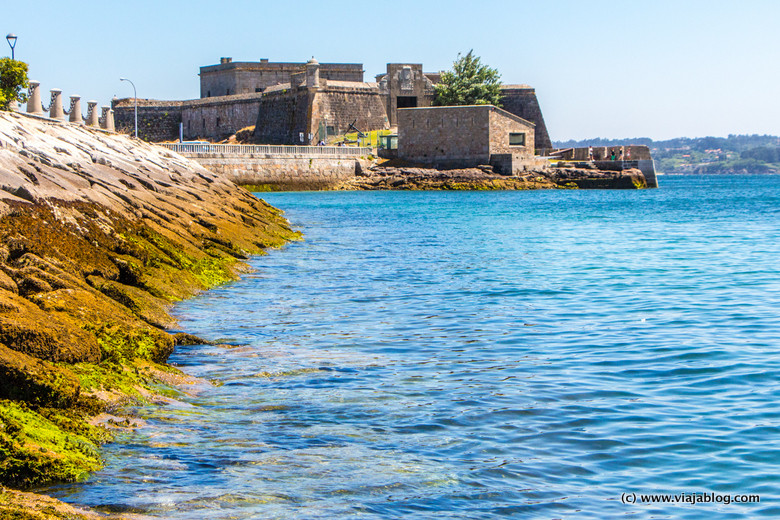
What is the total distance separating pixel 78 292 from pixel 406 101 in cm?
6340

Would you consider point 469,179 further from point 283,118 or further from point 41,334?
point 41,334

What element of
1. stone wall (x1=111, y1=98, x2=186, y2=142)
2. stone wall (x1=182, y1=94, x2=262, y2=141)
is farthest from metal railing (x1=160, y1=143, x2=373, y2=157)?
stone wall (x1=111, y1=98, x2=186, y2=142)

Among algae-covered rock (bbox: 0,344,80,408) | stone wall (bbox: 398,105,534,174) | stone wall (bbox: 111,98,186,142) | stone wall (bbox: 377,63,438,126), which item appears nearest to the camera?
algae-covered rock (bbox: 0,344,80,408)

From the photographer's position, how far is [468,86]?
67.4 m

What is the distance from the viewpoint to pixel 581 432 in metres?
6.59

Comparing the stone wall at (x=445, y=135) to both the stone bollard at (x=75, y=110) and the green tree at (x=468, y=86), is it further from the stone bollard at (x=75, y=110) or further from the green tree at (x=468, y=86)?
the stone bollard at (x=75, y=110)

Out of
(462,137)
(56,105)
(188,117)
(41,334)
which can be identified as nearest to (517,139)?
(462,137)

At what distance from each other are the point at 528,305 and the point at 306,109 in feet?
175

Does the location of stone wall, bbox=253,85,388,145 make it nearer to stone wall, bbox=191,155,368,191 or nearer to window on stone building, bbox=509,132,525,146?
stone wall, bbox=191,155,368,191

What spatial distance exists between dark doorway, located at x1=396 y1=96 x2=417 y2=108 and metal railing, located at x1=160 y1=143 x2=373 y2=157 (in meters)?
9.76

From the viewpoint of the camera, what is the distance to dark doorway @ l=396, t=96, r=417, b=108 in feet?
228

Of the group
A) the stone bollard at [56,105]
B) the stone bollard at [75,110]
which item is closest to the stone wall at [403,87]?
the stone bollard at [75,110]

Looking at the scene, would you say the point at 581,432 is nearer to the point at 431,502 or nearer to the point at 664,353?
the point at 431,502

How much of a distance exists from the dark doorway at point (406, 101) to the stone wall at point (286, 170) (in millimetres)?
11525
